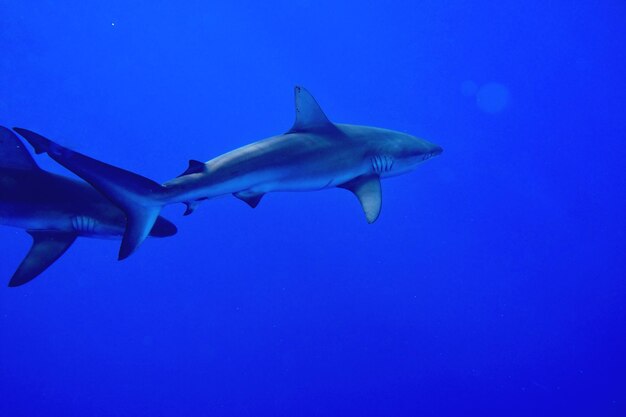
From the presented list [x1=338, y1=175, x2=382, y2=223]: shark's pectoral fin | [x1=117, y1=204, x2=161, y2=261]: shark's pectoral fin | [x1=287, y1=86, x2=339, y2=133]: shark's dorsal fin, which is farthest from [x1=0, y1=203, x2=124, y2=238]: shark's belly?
[x1=338, y1=175, x2=382, y2=223]: shark's pectoral fin

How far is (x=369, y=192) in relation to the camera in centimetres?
489

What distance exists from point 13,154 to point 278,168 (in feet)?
8.11

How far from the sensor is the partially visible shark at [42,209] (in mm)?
4078

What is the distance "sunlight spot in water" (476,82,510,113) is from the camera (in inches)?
524

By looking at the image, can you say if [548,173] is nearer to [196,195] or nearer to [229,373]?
[229,373]

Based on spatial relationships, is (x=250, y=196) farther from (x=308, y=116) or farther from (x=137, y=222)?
(x=308, y=116)

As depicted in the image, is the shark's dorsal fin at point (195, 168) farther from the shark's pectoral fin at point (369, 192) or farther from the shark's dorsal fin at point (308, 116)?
the shark's pectoral fin at point (369, 192)

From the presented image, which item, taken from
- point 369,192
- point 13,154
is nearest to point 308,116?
point 369,192

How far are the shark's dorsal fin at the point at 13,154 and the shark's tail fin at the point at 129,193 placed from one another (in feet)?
3.99

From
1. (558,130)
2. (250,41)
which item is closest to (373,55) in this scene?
(250,41)

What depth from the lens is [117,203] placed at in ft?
11.7

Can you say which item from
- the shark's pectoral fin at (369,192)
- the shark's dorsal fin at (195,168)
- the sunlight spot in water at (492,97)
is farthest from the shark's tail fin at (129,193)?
the sunlight spot in water at (492,97)

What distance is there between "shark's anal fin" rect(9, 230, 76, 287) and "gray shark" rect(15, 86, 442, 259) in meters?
1.12

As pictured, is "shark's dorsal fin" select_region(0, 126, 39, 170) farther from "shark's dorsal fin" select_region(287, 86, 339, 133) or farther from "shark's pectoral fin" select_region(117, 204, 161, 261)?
"shark's dorsal fin" select_region(287, 86, 339, 133)
